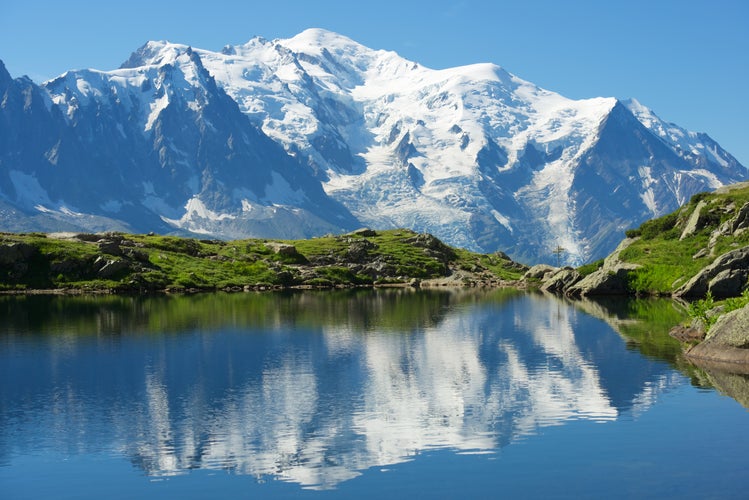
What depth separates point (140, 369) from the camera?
6794 centimetres

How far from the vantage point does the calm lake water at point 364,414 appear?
3828 cm

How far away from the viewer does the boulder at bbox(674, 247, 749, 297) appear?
108625 mm

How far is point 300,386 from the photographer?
60.6 meters

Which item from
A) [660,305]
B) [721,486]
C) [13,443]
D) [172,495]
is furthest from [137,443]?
[660,305]

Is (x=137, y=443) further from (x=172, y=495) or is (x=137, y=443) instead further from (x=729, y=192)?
(x=729, y=192)

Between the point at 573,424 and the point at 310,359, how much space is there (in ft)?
98.4

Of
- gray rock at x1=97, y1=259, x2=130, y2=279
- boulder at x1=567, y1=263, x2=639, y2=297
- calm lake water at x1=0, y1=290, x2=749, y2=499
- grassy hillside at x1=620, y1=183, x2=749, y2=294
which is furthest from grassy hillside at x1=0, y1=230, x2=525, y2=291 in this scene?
grassy hillside at x1=620, y1=183, x2=749, y2=294

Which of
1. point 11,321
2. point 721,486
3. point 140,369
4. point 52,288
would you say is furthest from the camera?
point 52,288

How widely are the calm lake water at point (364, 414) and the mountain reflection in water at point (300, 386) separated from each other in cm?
19

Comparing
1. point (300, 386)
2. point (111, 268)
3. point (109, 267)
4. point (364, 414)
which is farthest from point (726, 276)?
point (109, 267)

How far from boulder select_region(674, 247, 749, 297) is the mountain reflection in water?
1807cm

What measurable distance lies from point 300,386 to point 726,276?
70491mm

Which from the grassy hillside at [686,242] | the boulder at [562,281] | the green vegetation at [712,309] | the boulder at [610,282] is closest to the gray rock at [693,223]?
the grassy hillside at [686,242]

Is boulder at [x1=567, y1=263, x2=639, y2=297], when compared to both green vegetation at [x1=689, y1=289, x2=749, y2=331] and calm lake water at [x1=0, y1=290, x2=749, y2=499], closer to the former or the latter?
calm lake water at [x1=0, y1=290, x2=749, y2=499]
